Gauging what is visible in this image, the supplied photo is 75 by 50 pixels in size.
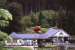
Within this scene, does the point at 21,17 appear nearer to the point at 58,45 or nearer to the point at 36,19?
the point at 36,19

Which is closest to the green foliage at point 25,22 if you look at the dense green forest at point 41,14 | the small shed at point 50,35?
the dense green forest at point 41,14

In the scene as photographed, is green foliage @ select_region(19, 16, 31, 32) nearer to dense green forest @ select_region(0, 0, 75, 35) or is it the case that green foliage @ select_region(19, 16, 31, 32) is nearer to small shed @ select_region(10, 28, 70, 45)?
dense green forest @ select_region(0, 0, 75, 35)

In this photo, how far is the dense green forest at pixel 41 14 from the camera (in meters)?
6.50

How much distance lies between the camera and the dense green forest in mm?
6501

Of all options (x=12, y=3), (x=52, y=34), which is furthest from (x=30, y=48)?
(x=12, y=3)

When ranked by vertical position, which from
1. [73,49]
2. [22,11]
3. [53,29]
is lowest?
→ [73,49]

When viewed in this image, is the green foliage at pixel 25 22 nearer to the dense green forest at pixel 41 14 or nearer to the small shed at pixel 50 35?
the dense green forest at pixel 41 14

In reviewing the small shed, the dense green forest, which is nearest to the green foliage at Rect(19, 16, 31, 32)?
the dense green forest

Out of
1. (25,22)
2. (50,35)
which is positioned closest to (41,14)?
(25,22)

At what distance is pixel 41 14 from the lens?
21.5 ft

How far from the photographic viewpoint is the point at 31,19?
651 centimetres

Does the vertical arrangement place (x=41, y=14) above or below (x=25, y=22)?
above

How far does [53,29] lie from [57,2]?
623mm

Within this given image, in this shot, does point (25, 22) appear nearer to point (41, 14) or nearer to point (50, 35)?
point (41, 14)
